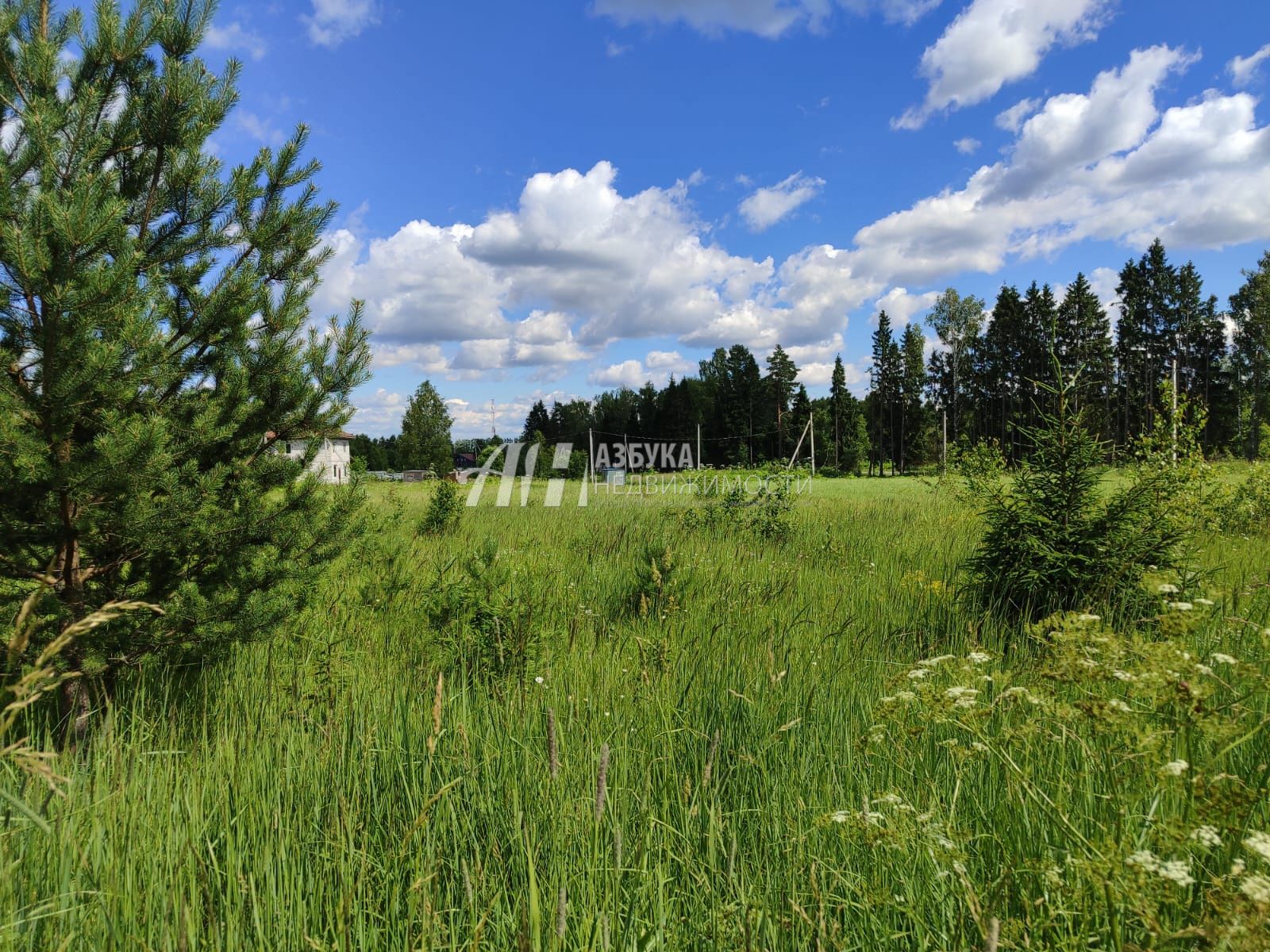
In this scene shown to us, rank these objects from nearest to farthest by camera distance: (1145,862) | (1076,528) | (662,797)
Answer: (1145,862), (662,797), (1076,528)

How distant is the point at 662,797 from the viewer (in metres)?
2.24

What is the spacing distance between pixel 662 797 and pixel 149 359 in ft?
9.30

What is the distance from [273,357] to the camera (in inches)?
128

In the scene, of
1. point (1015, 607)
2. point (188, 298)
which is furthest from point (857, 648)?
point (188, 298)

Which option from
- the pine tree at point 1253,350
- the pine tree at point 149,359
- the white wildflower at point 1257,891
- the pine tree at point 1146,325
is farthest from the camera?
the pine tree at point 1146,325

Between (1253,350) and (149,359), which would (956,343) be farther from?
(149,359)

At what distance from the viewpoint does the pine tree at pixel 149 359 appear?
8.29ft

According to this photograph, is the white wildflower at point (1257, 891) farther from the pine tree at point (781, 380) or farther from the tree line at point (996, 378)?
the pine tree at point (781, 380)

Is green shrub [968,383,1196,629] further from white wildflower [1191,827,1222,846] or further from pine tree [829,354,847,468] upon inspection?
pine tree [829,354,847,468]

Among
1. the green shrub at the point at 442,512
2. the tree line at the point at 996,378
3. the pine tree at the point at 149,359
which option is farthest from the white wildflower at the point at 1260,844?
the tree line at the point at 996,378

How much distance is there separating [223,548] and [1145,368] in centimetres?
7208

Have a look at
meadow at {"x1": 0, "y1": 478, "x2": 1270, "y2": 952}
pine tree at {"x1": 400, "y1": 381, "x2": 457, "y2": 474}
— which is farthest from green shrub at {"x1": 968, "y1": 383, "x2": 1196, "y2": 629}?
pine tree at {"x1": 400, "y1": 381, "x2": 457, "y2": 474}

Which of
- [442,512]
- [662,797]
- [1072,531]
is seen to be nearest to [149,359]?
[662,797]

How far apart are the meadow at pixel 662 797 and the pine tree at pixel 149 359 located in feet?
1.74
